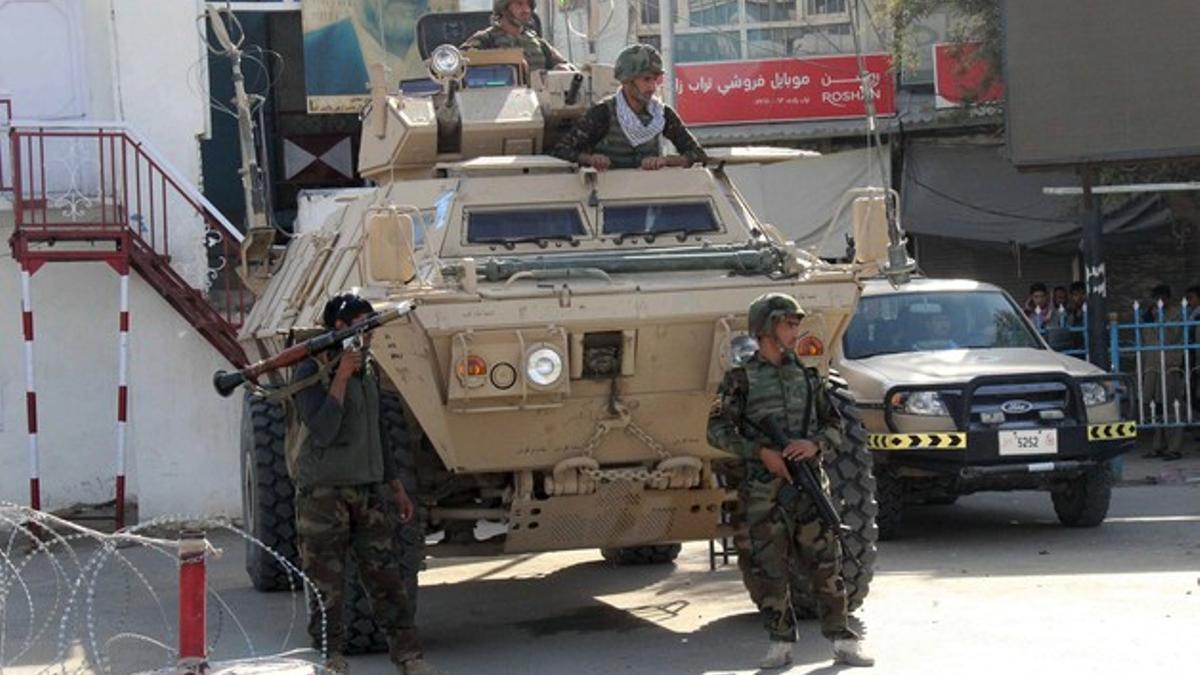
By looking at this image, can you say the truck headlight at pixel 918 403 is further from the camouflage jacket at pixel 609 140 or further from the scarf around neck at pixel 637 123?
the scarf around neck at pixel 637 123

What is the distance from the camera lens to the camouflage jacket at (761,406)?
8.18 m

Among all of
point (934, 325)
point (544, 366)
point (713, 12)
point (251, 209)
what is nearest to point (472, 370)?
point (544, 366)

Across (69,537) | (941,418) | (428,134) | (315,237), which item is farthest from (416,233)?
(69,537)

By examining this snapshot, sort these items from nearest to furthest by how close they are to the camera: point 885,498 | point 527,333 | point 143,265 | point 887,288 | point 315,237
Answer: point 527,333, point 315,237, point 885,498, point 887,288, point 143,265

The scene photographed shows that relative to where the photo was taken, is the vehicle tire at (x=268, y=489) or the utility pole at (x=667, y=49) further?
the utility pole at (x=667, y=49)

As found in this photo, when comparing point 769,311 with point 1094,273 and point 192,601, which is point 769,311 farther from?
point 1094,273

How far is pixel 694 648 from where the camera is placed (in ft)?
29.7

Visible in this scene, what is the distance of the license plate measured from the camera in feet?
40.5

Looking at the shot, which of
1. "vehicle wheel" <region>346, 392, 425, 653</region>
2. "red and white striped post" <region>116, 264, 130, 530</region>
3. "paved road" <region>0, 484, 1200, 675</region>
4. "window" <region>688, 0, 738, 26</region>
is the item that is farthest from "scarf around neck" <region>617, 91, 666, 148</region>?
"window" <region>688, 0, 738, 26</region>

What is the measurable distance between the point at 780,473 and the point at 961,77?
1365 cm

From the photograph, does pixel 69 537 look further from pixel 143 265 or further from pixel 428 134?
pixel 428 134

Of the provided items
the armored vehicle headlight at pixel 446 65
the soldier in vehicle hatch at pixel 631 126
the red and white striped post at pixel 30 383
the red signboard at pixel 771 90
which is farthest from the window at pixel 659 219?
the red signboard at pixel 771 90

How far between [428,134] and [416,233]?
3.14 feet

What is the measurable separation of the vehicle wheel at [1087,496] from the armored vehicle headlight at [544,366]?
5.30 m
